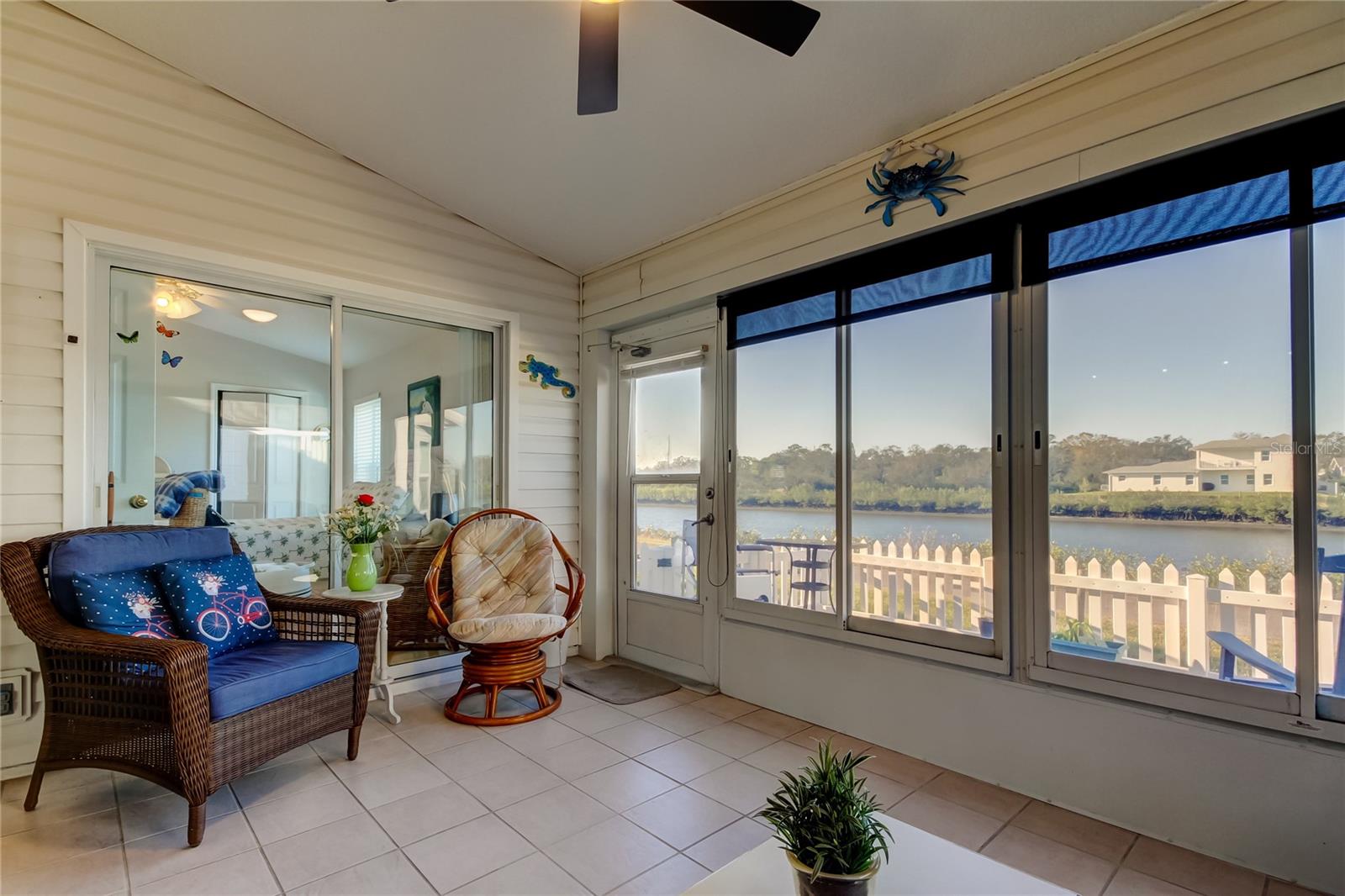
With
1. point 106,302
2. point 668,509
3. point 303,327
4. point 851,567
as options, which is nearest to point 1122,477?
point 851,567

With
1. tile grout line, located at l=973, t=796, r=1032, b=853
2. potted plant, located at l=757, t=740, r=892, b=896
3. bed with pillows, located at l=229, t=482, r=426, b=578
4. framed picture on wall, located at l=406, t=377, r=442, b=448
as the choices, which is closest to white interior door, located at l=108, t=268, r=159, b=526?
bed with pillows, located at l=229, t=482, r=426, b=578

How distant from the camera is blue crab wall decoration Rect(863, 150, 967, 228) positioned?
273cm

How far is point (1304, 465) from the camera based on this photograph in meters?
2.04

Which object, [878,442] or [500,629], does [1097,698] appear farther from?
A: [500,629]

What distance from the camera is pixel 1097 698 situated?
241 centimetres

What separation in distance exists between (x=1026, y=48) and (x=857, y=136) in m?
0.73

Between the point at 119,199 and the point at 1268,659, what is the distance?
4876mm

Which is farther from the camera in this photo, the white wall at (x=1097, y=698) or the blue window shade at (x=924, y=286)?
the blue window shade at (x=924, y=286)

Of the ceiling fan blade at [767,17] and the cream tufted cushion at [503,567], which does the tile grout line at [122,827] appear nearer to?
the cream tufted cushion at [503,567]

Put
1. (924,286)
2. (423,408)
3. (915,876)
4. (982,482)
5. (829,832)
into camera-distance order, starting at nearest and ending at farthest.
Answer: (829,832), (915,876), (982,482), (924,286), (423,408)

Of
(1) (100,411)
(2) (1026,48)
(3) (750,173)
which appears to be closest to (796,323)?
(3) (750,173)

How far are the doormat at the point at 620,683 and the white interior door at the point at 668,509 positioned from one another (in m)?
0.18

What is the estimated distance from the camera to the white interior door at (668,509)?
399 cm

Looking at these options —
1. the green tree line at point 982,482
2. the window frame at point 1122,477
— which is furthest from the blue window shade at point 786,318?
the green tree line at point 982,482
